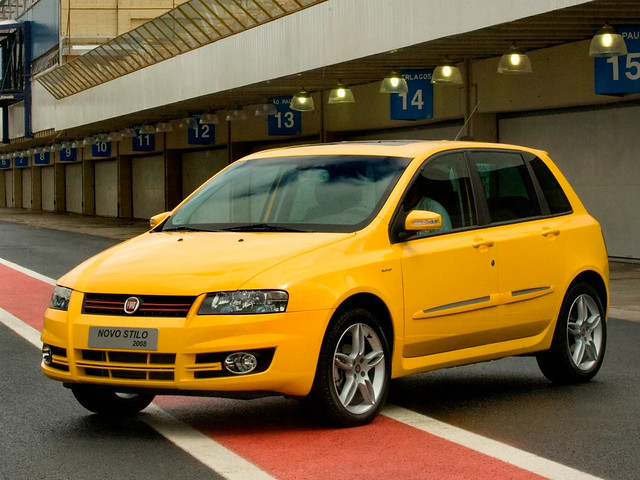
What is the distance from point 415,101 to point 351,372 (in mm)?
20252

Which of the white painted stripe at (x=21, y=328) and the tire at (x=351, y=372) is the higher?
the tire at (x=351, y=372)

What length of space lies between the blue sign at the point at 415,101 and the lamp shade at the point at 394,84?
1.10 meters

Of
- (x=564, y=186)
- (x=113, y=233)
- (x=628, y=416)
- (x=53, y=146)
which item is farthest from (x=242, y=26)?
(x=53, y=146)

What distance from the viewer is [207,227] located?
8.38m

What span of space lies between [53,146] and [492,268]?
58113 millimetres

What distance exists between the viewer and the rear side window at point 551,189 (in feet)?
31.4

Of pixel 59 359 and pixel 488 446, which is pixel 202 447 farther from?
pixel 488 446

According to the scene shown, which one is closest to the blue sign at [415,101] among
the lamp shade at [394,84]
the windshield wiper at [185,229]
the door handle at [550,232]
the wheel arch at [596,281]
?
the lamp shade at [394,84]

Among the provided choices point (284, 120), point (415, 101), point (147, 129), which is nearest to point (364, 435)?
point (415, 101)

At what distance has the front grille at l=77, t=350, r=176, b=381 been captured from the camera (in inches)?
283

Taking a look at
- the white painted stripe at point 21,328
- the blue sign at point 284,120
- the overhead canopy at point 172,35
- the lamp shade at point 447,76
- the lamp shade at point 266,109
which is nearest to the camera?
the white painted stripe at point 21,328

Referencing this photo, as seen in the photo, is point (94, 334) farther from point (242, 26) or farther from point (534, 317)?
point (242, 26)

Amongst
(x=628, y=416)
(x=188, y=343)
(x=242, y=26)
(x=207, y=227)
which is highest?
(x=242, y=26)

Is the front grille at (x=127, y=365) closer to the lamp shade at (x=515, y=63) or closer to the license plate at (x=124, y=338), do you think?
the license plate at (x=124, y=338)
